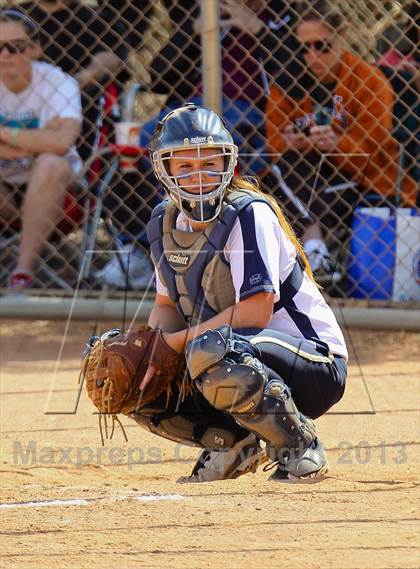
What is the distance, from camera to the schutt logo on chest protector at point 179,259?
3.63 metres

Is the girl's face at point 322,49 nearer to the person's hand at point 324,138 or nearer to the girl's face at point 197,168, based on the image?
the person's hand at point 324,138

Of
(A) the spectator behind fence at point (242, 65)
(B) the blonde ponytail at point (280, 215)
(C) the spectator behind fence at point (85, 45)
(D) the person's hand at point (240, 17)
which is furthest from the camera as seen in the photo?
(C) the spectator behind fence at point (85, 45)

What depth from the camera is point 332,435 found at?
14.9 ft

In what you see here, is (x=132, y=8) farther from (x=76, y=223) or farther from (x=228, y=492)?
(x=228, y=492)

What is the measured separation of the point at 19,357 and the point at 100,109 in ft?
5.59

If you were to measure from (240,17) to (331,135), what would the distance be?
0.97 m

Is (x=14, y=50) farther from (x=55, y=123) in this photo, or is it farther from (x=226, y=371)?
(x=226, y=371)

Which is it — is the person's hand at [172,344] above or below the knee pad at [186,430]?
above

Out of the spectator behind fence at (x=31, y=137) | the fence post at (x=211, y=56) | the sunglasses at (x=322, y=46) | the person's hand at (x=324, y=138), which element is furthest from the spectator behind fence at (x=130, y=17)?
the person's hand at (x=324, y=138)

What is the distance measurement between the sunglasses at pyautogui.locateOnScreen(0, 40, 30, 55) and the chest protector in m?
3.14

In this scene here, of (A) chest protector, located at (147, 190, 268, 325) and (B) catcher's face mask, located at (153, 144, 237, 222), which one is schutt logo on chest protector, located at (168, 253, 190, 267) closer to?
(A) chest protector, located at (147, 190, 268, 325)

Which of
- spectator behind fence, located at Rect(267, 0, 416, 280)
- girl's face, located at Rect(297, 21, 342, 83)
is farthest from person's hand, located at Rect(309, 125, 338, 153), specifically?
girl's face, located at Rect(297, 21, 342, 83)

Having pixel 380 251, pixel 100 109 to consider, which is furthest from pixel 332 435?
pixel 100 109

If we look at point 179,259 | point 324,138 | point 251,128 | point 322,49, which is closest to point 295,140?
point 324,138
